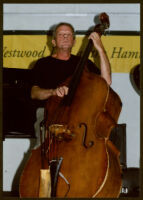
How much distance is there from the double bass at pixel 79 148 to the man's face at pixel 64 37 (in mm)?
384

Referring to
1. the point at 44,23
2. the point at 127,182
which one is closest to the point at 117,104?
the point at 127,182

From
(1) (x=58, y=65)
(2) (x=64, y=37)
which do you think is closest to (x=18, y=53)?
(1) (x=58, y=65)

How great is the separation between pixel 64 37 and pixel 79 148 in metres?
1.02

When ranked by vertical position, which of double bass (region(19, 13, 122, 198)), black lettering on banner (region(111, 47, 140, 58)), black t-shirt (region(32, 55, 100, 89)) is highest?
black lettering on banner (region(111, 47, 140, 58))

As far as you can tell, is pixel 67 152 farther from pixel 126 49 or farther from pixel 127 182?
pixel 126 49

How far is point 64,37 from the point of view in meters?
2.57

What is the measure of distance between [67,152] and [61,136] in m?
0.11

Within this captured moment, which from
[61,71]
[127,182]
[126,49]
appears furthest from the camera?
[126,49]

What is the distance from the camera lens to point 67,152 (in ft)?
6.45

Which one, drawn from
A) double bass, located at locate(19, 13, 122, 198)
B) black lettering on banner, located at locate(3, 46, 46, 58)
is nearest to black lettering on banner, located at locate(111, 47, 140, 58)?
black lettering on banner, located at locate(3, 46, 46, 58)

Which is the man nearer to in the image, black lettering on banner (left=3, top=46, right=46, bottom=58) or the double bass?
the double bass

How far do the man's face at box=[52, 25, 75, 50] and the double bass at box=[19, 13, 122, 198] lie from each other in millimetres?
384

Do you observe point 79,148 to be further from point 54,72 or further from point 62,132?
point 54,72

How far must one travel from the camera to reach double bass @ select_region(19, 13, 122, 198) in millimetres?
1841
